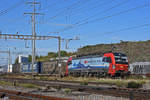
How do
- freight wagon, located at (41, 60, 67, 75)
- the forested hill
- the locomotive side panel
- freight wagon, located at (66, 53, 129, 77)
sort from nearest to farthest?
freight wagon, located at (66, 53, 129, 77)
the locomotive side panel
freight wagon, located at (41, 60, 67, 75)
the forested hill

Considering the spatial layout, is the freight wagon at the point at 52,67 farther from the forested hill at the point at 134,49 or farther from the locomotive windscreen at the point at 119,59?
the locomotive windscreen at the point at 119,59

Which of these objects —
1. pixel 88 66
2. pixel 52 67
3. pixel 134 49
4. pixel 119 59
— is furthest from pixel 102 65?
pixel 134 49

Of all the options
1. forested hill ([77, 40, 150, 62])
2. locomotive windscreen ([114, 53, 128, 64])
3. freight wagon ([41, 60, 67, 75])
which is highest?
forested hill ([77, 40, 150, 62])

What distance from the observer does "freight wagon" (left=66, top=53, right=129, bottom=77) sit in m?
31.6

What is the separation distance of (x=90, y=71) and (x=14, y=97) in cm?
2293

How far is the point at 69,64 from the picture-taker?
41906mm

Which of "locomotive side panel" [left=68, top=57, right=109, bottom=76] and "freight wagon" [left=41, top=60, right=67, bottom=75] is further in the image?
"freight wagon" [left=41, top=60, right=67, bottom=75]

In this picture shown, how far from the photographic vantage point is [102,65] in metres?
33.3

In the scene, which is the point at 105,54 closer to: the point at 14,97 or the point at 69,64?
the point at 69,64

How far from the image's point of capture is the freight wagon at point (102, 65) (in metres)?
31.6

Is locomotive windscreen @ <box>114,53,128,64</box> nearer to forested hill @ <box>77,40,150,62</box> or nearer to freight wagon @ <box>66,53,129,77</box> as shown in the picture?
freight wagon @ <box>66,53,129,77</box>

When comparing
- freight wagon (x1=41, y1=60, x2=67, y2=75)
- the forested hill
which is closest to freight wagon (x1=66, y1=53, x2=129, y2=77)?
freight wagon (x1=41, y1=60, x2=67, y2=75)

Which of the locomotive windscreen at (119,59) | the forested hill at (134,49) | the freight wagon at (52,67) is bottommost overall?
the freight wagon at (52,67)

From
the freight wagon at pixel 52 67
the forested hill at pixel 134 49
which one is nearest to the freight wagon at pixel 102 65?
the freight wagon at pixel 52 67
